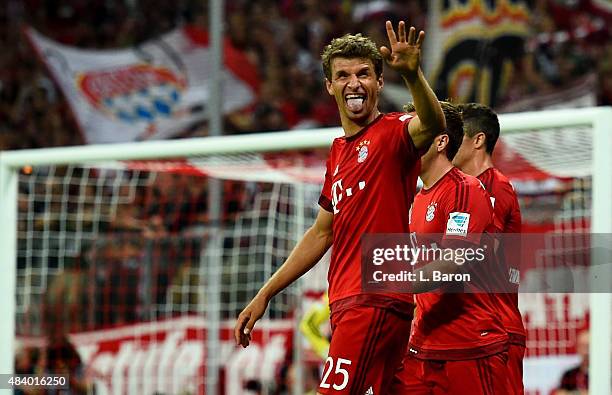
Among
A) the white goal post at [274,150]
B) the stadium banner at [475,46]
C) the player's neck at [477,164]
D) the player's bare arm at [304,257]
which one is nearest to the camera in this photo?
the player's bare arm at [304,257]

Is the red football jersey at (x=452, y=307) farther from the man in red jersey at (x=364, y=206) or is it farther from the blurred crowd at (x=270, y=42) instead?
the blurred crowd at (x=270, y=42)

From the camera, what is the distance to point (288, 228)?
9281 millimetres

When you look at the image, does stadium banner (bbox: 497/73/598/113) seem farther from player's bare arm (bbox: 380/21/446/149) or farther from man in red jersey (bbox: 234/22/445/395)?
player's bare arm (bbox: 380/21/446/149)

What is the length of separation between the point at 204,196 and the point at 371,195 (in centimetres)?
552

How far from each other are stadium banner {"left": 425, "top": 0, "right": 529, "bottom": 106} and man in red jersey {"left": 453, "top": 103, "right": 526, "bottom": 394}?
16.3 ft

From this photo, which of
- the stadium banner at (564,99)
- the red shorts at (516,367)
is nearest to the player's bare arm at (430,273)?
the red shorts at (516,367)

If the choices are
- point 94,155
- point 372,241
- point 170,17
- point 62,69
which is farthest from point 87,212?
point 372,241

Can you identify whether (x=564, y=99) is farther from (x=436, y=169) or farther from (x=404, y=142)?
(x=404, y=142)

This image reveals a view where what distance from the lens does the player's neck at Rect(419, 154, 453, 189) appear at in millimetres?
5371

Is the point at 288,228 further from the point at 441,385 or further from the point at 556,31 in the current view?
the point at 556,31

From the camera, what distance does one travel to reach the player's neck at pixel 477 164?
18.9ft

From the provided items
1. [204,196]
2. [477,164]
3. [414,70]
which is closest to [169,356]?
[204,196]

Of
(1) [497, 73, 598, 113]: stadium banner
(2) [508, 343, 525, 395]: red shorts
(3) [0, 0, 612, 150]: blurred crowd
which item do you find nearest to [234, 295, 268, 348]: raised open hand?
(2) [508, 343, 525, 395]: red shorts

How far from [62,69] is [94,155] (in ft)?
13.7
